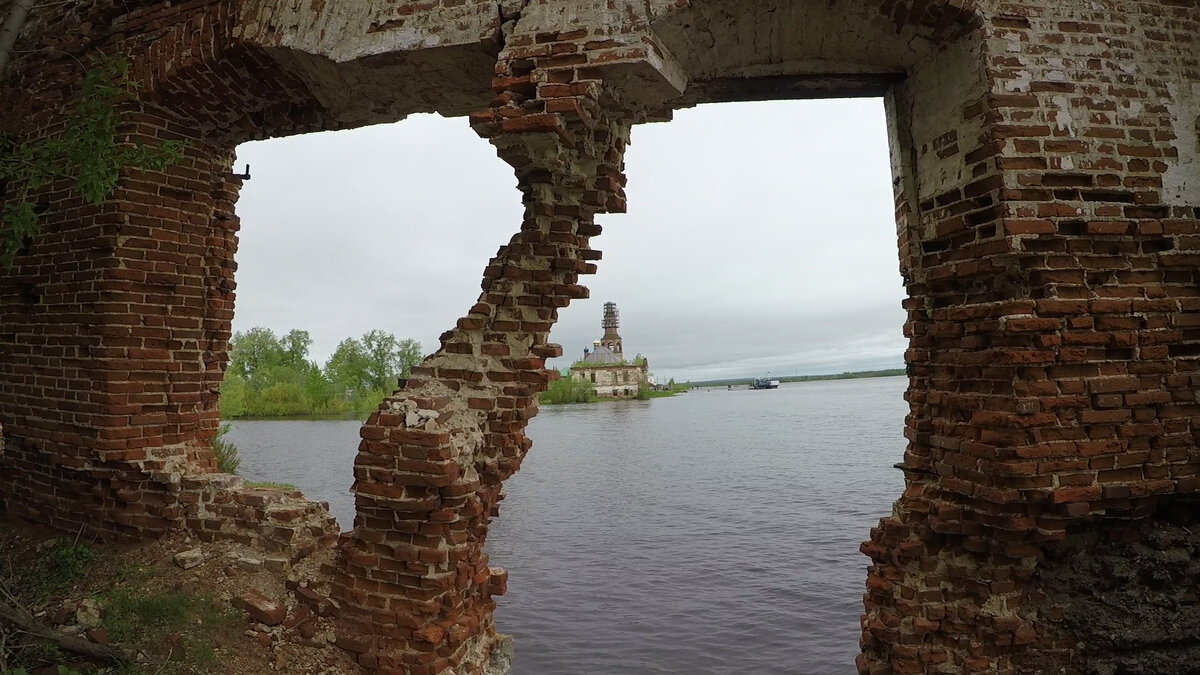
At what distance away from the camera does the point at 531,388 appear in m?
3.73

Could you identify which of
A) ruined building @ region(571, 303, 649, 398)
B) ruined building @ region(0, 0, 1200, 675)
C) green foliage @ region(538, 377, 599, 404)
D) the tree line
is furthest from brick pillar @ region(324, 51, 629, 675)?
ruined building @ region(571, 303, 649, 398)

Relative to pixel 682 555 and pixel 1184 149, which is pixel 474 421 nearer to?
pixel 1184 149

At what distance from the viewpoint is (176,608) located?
3.55 metres

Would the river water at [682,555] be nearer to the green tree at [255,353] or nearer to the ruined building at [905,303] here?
the ruined building at [905,303]

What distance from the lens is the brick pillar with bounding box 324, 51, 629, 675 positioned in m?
3.34

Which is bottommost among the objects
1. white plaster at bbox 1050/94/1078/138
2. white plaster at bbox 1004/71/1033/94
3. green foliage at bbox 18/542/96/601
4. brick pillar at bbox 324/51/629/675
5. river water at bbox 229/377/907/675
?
river water at bbox 229/377/907/675

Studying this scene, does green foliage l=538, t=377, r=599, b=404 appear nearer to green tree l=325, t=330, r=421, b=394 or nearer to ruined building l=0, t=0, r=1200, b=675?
green tree l=325, t=330, r=421, b=394

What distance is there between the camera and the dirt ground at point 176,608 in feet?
10.6

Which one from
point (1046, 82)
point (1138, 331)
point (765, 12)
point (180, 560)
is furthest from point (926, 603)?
point (180, 560)

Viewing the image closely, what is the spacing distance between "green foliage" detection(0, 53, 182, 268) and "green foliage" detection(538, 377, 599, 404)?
5370cm

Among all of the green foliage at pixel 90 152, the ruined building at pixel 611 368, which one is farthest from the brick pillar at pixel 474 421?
the ruined building at pixel 611 368

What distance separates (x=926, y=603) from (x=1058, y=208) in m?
2.12

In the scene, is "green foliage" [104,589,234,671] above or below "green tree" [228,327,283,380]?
below

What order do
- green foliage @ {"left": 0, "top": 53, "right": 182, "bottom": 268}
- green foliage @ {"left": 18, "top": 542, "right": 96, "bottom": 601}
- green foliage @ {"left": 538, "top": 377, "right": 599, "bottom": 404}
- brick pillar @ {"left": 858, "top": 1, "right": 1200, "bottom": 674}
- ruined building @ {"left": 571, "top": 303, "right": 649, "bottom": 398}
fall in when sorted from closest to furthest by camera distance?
brick pillar @ {"left": 858, "top": 1, "right": 1200, "bottom": 674}, green foliage @ {"left": 0, "top": 53, "right": 182, "bottom": 268}, green foliage @ {"left": 18, "top": 542, "right": 96, "bottom": 601}, green foliage @ {"left": 538, "top": 377, "right": 599, "bottom": 404}, ruined building @ {"left": 571, "top": 303, "right": 649, "bottom": 398}
